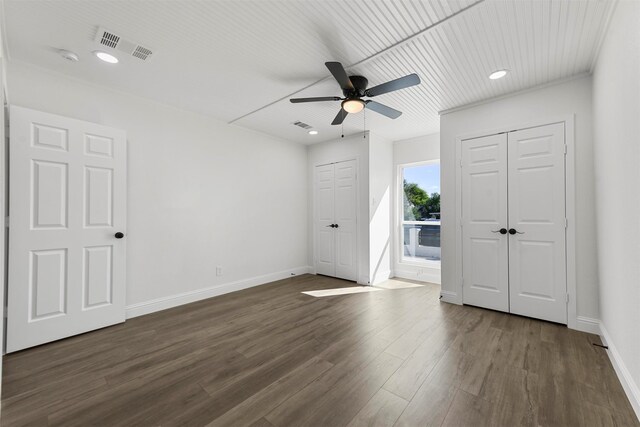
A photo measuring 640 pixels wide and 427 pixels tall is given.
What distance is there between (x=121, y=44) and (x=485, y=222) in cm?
440

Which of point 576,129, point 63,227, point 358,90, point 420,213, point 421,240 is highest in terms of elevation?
point 358,90

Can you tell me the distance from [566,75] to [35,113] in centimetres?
548

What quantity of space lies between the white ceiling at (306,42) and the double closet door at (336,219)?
78.2 inches

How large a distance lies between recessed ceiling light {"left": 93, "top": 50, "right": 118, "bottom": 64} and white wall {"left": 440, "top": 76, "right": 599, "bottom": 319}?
4.05 meters

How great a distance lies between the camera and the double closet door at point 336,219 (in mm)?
5047

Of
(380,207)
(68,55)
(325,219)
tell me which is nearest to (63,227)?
(68,55)

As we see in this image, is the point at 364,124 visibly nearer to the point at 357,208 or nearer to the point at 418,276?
the point at 357,208

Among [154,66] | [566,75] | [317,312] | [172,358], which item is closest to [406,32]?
[566,75]

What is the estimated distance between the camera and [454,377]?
2053 mm

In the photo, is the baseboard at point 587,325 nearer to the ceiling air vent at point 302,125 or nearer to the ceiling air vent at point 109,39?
the ceiling air vent at point 302,125

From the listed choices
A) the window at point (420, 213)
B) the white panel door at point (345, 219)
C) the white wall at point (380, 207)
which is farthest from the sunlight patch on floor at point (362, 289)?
the window at point (420, 213)

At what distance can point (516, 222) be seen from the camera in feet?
10.7

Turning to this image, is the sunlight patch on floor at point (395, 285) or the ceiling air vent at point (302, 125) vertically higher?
the ceiling air vent at point (302, 125)

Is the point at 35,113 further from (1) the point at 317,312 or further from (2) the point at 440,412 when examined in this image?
(2) the point at 440,412
